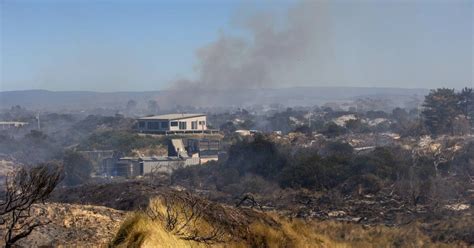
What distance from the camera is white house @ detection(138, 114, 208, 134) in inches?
2825

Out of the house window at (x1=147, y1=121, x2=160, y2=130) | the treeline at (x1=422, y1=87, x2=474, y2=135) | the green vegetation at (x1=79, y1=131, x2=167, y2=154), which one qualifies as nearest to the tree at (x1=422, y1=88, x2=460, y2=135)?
the treeline at (x1=422, y1=87, x2=474, y2=135)

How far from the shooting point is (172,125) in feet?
237

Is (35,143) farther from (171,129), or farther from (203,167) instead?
(203,167)

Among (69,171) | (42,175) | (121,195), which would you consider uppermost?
(42,175)

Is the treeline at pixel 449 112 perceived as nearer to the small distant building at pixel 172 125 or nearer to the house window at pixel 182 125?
the small distant building at pixel 172 125

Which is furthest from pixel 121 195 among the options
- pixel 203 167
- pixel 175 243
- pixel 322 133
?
pixel 322 133

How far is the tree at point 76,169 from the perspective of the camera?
1774 inches

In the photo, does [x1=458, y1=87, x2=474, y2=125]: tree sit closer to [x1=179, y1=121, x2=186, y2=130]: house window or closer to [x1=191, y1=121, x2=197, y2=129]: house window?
[x1=191, y1=121, x2=197, y2=129]: house window

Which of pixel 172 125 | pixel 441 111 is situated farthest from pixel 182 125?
pixel 441 111

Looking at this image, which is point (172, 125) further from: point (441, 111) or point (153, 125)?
point (441, 111)

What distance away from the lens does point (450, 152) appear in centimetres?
4144

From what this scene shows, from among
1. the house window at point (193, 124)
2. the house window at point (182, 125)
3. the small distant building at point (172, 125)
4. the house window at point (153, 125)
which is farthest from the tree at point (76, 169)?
the house window at point (193, 124)

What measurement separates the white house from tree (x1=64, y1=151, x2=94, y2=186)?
2050 cm

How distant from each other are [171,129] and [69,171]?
83.0 ft
